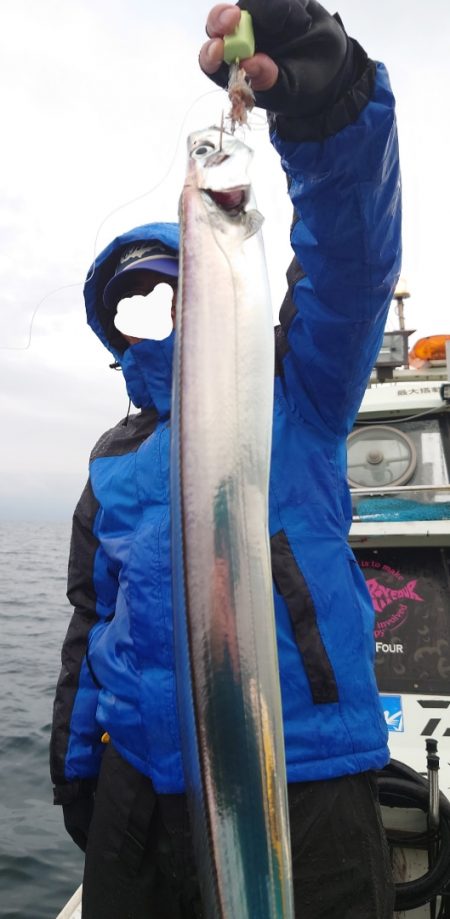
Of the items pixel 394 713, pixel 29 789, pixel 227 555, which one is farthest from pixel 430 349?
pixel 29 789

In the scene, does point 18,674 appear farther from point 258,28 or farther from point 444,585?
point 258,28

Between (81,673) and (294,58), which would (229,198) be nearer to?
(294,58)

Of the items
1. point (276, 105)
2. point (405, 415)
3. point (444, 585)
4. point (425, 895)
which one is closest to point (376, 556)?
point (444, 585)

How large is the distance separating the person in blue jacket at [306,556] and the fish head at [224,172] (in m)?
0.22

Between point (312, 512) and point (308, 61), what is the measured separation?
126cm

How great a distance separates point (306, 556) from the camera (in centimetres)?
198

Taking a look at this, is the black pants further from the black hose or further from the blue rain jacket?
the black hose

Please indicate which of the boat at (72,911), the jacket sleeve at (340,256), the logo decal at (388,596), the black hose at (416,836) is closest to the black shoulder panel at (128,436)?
the jacket sleeve at (340,256)

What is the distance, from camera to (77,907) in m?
3.62

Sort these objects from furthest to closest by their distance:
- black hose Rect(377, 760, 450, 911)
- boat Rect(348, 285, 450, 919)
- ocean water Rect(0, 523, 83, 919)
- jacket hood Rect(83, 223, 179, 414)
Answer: ocean water Rect(0, 523, 83, 919) < boat Rect(348, 285, 450, 919) < black hose Rect(377, 760, 450, 911) < jacket hood Rect(83, 223, 179, 414)

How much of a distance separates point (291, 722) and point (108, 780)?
789 mm

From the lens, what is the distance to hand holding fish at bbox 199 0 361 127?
60.2 inches

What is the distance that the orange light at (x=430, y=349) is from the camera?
21.0 ft

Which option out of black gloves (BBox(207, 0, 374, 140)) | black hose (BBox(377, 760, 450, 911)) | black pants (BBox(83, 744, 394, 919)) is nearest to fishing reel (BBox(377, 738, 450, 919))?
black hose (BBox(377, 760, 450, 911))
